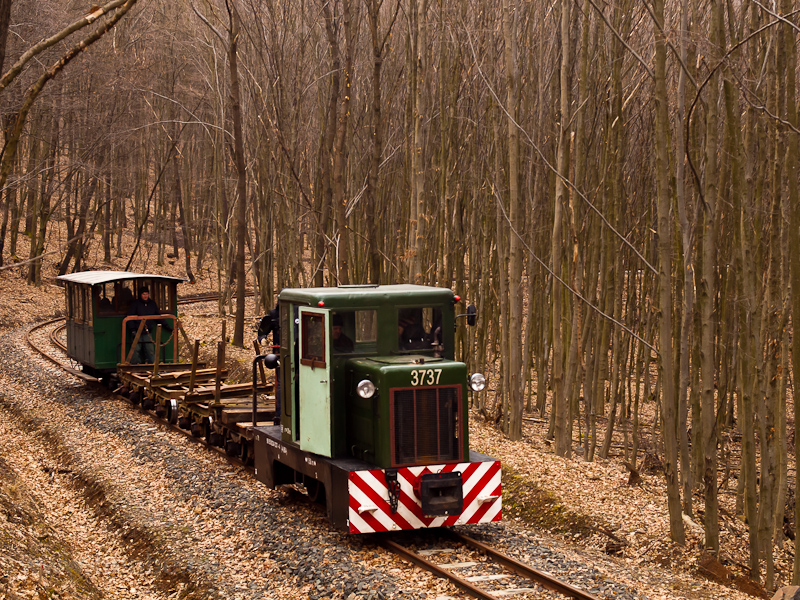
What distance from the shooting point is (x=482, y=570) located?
6707 mm

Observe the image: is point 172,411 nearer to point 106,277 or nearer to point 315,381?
point 106,277

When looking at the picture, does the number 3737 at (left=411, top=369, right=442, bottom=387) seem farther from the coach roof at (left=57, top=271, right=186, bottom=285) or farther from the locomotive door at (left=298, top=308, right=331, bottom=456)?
the coach roof at (left=57, top=271, right=186, bottom=285)

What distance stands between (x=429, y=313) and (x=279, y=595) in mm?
2874

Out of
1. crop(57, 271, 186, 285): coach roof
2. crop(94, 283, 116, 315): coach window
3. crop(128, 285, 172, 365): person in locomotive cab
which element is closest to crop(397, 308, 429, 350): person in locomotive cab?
crop(57, 271, 186, 285): coach roof

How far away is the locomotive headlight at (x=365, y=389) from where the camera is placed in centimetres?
713

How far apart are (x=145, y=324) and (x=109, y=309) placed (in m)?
0.70

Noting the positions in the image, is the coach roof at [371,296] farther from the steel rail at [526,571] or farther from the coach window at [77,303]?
the coach window at [77,303]

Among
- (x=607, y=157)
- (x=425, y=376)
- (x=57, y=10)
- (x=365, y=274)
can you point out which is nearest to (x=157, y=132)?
(x=57, y=10)

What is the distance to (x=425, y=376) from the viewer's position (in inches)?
289

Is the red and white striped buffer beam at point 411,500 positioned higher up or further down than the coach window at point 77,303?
further down

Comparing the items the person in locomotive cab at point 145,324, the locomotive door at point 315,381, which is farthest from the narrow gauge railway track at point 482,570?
the person in locomotive cab at point 145,324

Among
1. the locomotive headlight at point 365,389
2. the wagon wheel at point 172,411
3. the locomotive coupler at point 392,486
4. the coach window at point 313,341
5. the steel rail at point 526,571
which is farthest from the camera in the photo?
the wagon wheel at point 172,411

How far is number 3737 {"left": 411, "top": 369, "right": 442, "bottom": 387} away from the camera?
7.31m

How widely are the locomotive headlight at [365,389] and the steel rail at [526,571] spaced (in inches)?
62.3
